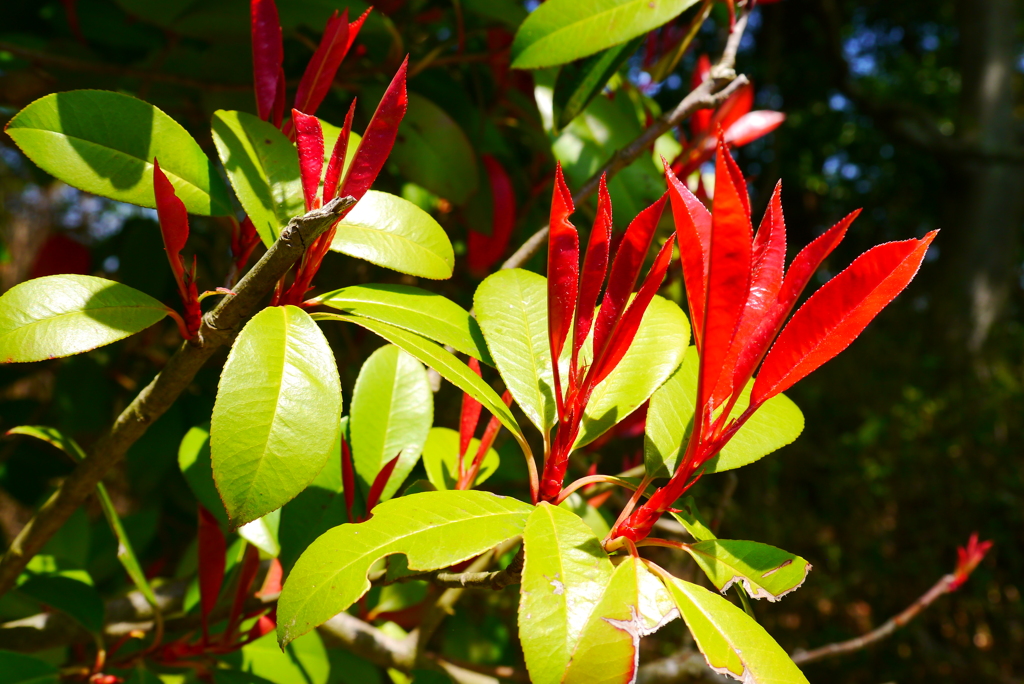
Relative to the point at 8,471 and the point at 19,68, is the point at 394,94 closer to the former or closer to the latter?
the point at 19,68

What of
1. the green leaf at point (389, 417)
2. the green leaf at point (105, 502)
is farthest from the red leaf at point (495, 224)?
the green leaf at point (105, 502)

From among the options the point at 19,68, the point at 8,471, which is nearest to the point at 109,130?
the point at 19,68

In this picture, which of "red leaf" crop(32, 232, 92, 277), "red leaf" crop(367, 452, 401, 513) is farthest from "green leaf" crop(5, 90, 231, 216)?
"red leaf" crop(32, 232, 92, 277)

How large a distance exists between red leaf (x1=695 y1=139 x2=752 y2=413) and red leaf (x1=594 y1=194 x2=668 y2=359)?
2.8 inches

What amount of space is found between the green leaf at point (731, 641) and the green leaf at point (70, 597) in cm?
66

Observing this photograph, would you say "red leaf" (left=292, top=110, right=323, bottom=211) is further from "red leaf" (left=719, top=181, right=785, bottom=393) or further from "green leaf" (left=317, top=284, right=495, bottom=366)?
"red leaf" (left=719, top=181, right=785, bottom=393)

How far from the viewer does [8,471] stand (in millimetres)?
1439

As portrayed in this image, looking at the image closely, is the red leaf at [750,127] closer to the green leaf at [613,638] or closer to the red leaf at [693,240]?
the red leaf at [693,240]

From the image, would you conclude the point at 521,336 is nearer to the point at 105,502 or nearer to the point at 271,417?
the point at 271,417

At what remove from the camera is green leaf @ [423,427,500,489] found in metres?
0.70

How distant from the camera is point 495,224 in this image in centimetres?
119

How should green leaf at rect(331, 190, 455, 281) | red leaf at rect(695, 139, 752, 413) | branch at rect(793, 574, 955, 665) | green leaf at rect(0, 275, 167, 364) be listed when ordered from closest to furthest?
red leaf at rect(695, 139, 752, 413) → green leaf at rect(0, 275, 167, 364) → green leaf at rect(331, 190, 455, 281) → branch at rect(793, 574, 955, 665)

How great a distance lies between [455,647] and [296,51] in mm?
1068

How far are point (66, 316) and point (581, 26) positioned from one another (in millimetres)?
571
